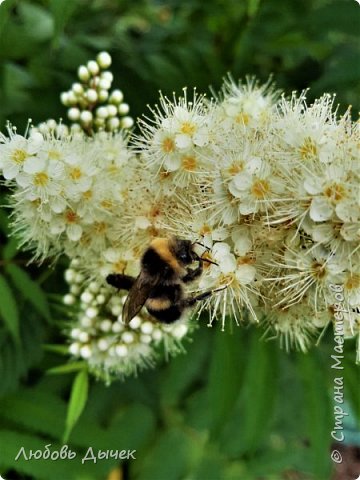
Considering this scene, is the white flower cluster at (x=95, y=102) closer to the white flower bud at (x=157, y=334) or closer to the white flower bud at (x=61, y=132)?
the white flower bud at (x=61, y=132)

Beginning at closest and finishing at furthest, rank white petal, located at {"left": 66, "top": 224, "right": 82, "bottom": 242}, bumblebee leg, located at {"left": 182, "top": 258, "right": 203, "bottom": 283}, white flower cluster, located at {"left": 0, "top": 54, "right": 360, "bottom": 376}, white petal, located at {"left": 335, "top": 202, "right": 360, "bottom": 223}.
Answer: white petal, located at {"left": 335, "top": 202, "right": 360, "bottom": 223} → white flower cluster, located at {"left": 0, "top": 54, "right": 360, "bottom": 376} → bumblebee leg, located at {"left": 182, "top": 258, "right": 203, "bottom": 283} → white petal, located at {"left": 66, "top": 224, "right": 82, "bottom": 242}

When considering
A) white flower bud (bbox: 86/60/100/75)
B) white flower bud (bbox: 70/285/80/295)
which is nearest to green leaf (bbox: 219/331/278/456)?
white flower bud (bbox: 70/285/80/295)

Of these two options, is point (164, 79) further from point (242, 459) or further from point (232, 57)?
point (242, 459)

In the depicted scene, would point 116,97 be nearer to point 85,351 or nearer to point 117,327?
point 117,327

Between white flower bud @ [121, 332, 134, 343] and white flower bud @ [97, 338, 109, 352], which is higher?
white flower bud @ [121, 332, 134, 343]

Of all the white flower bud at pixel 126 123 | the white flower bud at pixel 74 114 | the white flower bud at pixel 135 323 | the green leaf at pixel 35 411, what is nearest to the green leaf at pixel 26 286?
the white flower bud at pixel 135 323

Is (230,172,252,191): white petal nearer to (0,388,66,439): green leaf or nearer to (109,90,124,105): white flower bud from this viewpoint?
(109,90,124,105): white flower bud
